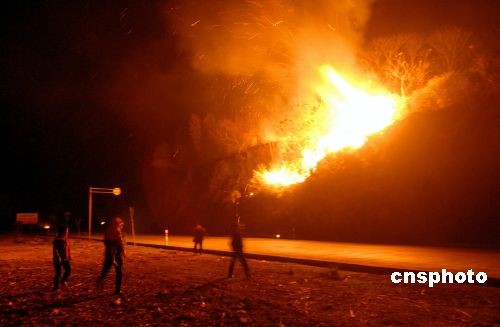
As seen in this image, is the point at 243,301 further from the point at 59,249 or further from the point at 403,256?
the point at 403,256

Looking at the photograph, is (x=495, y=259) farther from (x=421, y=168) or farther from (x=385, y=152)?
(x=385, y=152)

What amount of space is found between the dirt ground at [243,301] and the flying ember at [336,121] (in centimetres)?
1620

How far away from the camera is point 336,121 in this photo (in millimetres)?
30312

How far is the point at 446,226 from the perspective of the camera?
19.6 m

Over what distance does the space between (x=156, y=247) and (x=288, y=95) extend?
16379 millimetres

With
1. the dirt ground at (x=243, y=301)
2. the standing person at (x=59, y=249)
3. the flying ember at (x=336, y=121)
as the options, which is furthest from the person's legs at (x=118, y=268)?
the flying ember at (x=336, y=121)

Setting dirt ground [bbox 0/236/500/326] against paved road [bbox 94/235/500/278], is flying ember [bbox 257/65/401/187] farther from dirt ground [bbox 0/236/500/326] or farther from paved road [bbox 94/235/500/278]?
dirt ground [bbox 0/236/500/326]

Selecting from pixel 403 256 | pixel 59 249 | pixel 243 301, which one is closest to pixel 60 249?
pixel 59 249

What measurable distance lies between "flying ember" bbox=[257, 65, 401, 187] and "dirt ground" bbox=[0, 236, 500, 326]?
16.2 metres

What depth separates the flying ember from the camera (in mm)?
27578

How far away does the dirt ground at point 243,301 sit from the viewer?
7230 mm

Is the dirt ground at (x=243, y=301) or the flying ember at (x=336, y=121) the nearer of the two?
the dirt ground at (x=243, y=301)

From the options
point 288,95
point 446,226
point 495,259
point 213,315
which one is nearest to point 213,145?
point 288,95

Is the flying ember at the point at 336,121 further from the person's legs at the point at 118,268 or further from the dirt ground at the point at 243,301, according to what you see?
the person's legs at the point at 118,268
